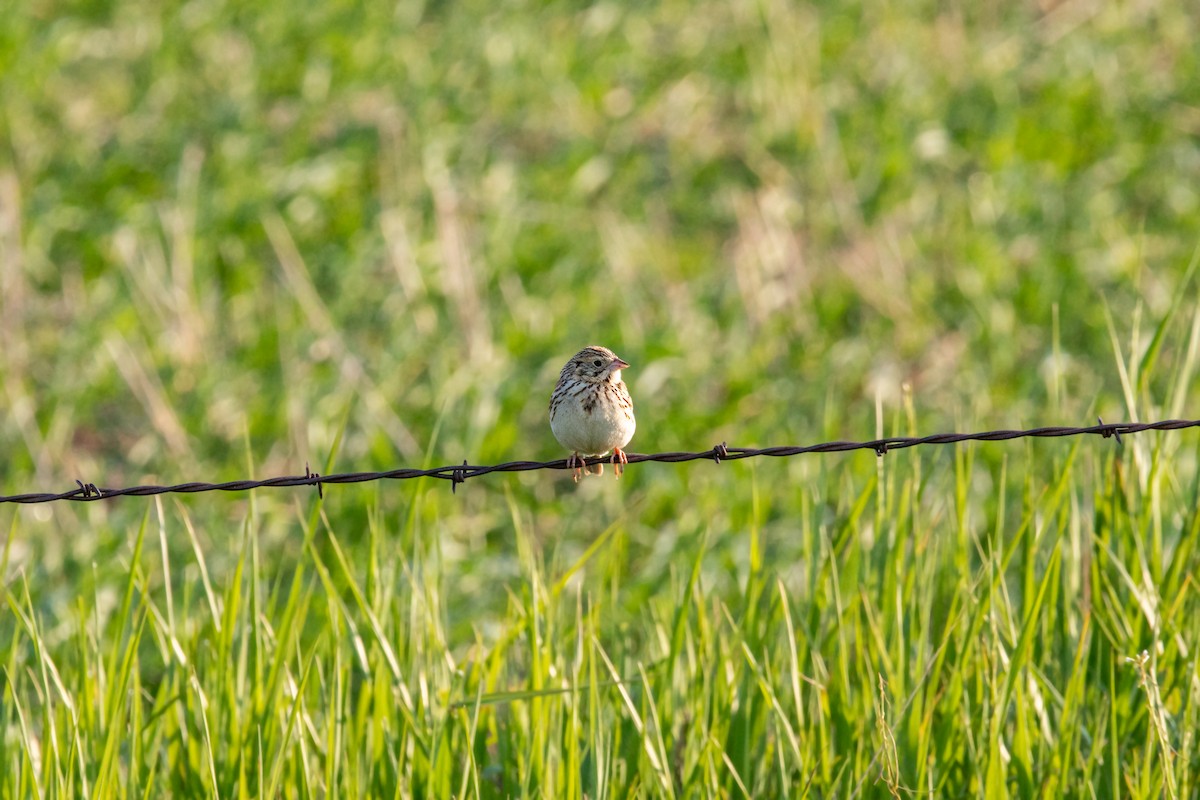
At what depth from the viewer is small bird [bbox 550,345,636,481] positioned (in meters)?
5.08

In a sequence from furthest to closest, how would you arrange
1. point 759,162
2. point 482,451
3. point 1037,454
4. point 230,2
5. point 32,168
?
1. point 230,2
2. point 759,162
3. point 32,168
4. point 482,451
5. point 1037,454

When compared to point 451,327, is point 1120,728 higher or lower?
lower

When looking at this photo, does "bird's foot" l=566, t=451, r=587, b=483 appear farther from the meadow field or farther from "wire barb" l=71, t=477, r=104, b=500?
"wire barb" l=71, t=477, r=104, b=500

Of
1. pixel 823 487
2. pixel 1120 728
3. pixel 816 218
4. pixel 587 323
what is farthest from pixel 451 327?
pixel 1120 728

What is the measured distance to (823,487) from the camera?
5.23 m

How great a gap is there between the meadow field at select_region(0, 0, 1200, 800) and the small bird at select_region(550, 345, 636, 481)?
17.8 inches

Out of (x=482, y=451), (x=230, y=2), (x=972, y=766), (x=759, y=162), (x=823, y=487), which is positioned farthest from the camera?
(x=230, y=2)

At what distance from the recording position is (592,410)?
5.07 metres

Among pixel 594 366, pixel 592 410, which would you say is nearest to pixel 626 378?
pixel 594 366

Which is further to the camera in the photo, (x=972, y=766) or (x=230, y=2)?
(x=230, y=2)

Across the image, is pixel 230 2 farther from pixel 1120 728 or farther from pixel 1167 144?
pixel 1120 728

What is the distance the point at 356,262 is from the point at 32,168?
273cm

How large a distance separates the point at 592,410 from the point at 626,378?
191 inches

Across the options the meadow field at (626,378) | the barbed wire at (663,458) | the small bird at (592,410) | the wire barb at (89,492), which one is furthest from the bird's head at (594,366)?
the wire barb at (89,492)
